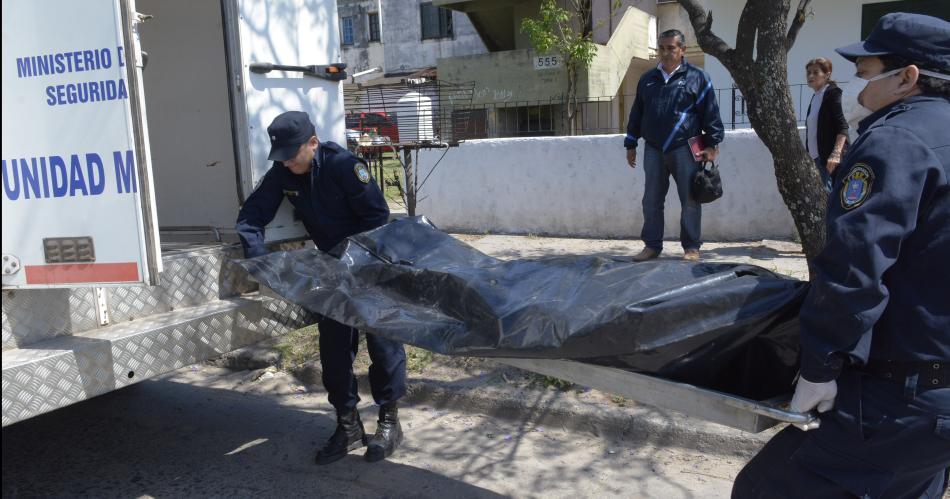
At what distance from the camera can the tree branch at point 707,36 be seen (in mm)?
4623

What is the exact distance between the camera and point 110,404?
4898 mm

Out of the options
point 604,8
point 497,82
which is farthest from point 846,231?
point 604,8

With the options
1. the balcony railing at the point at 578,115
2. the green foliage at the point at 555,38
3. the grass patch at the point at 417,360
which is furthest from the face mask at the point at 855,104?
the green foliage at the point at 555,38

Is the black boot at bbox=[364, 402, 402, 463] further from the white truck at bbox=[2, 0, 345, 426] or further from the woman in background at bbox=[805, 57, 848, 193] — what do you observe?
the woman in background at bbox=[805, 57, 848, 193]

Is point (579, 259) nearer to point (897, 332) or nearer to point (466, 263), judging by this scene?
point (466, 263)

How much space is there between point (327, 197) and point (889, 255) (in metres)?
2.63

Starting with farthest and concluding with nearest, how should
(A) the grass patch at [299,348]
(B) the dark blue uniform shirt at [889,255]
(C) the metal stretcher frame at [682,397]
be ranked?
(A) the grass patch at [299,348]
(C) the metal stretcher frame at [682,397]
(B) the dark blue uniform shirt at [889,255]

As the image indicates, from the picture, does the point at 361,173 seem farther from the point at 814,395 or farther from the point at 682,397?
the point at 814,395

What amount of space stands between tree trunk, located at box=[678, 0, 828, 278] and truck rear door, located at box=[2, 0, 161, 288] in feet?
11.3

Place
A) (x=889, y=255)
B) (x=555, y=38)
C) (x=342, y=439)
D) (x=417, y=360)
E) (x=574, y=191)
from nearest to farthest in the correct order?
(x=889, y=255) < (x=342, y=439) < (x=417, y=360) < (x=574, y=191) < (x=555, y=38)

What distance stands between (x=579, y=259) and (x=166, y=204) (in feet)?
12.6

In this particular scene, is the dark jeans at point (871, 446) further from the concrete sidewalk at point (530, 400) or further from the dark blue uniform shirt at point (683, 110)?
the dark blue uniform shirt at point (683, 110)

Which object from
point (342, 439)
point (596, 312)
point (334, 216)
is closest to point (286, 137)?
point (334, 216)

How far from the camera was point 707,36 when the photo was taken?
4.71 m
